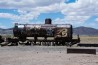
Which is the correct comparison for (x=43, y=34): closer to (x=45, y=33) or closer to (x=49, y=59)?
(x=45, y=33)

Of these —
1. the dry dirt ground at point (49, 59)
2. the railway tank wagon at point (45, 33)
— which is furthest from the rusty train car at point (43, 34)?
the dry dirt ground at point (49, 59)

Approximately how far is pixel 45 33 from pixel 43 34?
456 millimetres

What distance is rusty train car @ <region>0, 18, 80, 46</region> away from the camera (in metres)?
63.2

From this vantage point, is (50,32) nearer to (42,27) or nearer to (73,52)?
(42,27)

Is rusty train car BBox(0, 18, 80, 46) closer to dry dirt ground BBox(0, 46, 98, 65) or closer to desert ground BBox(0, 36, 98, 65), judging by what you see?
desert ground BBox(0, 36, 98, 65)

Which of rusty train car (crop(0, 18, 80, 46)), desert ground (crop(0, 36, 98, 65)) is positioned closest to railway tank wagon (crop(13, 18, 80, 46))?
rusty train car (crop(0, 18, 80, 46))

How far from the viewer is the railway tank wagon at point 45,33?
63.2 m

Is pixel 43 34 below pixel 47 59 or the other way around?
the other way around

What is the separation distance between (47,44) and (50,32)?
2912 millimetres

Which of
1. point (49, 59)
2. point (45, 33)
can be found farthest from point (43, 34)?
point (49, 59)

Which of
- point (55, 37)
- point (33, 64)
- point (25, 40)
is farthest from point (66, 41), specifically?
point (33, 64)

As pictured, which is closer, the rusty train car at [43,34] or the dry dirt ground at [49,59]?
the dry dirt ground at [49,59]

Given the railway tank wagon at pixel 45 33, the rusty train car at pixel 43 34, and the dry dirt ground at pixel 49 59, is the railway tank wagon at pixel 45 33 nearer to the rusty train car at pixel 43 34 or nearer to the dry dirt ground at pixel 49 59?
the rusty train car at pixel 43 34

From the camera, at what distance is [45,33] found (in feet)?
210
